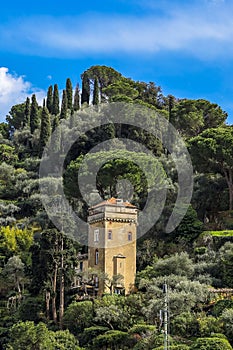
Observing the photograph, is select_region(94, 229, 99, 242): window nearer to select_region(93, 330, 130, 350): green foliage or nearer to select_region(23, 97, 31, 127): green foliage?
select_region(93, 330, 130, 350): green foliage

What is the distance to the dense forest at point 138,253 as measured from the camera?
122 feet

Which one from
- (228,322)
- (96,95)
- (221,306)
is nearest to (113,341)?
(221,306)

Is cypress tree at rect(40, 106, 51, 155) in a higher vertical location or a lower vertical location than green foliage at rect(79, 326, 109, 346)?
higher

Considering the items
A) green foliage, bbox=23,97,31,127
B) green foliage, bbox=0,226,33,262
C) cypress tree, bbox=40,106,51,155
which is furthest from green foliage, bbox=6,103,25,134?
green foliage, bbox=0,226,33,262

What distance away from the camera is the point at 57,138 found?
75875mm

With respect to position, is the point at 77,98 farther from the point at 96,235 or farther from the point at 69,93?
the point at 96,235

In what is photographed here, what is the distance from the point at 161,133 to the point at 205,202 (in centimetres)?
1573

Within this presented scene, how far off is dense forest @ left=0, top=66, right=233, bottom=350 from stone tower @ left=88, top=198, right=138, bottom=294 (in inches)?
45.2

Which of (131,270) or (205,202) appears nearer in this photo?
(131,270)

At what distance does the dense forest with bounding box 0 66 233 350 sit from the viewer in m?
37.3

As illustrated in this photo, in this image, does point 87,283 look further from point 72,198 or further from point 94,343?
point 72,198

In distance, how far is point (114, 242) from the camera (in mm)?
47531

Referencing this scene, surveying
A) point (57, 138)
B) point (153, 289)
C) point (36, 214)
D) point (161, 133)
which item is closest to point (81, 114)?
point (57, 138)

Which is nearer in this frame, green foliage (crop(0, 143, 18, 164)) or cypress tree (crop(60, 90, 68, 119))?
green foliage (crop(0, 143, 18, 164))
